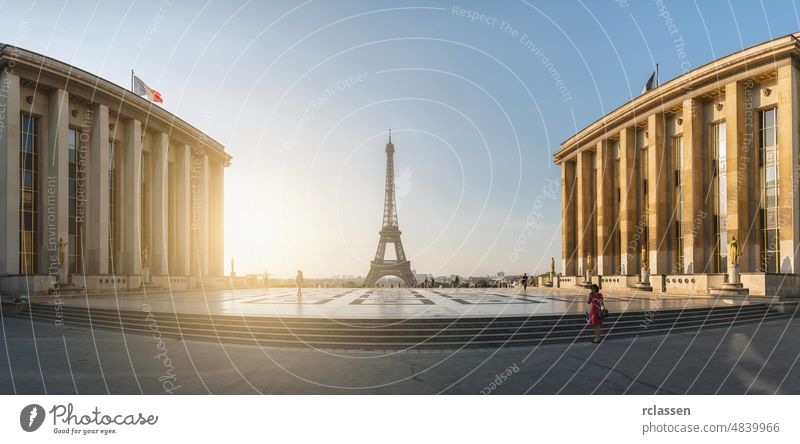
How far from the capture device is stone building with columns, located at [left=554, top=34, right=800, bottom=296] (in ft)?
98.7

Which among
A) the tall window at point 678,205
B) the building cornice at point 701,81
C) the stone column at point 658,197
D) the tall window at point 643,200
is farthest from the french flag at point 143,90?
the tall window at point 678,205

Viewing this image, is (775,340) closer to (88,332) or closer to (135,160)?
(88,332)

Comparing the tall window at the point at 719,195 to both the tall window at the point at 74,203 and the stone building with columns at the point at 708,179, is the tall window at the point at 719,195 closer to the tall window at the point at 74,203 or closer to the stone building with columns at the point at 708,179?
the stone building with columns at the point at 708,179

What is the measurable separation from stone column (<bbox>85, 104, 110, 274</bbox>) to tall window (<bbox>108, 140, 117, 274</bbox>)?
195 centimetres

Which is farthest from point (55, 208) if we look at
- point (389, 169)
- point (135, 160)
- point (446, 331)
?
point (389, 169)

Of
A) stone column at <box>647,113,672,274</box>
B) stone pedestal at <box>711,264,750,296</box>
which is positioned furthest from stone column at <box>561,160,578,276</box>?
stone pedestal at <box>711,264,750,296</box>

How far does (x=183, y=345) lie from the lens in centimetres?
1248

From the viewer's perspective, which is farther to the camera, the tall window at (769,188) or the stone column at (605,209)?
the stone column at (605,209)

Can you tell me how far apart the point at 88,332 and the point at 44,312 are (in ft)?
27.2

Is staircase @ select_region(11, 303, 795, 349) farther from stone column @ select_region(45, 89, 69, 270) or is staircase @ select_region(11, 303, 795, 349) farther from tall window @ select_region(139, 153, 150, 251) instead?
tall window @ select_region(139, 153, 150, 251)

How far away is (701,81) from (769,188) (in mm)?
9453

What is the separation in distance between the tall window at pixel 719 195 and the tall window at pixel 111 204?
49184mm

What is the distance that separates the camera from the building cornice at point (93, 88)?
1252 inches

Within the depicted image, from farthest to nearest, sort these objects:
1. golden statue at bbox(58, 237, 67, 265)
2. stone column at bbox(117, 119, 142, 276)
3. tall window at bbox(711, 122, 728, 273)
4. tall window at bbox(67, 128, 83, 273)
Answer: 1. stone column at bbox(117, 119, 142, 276)
2. tall window at bbox(67, 128, 83, 273)
3. tall window at bbox(711, 122, 728, 273)
4. golden statue at bbox(58, 237, 67, 265)
